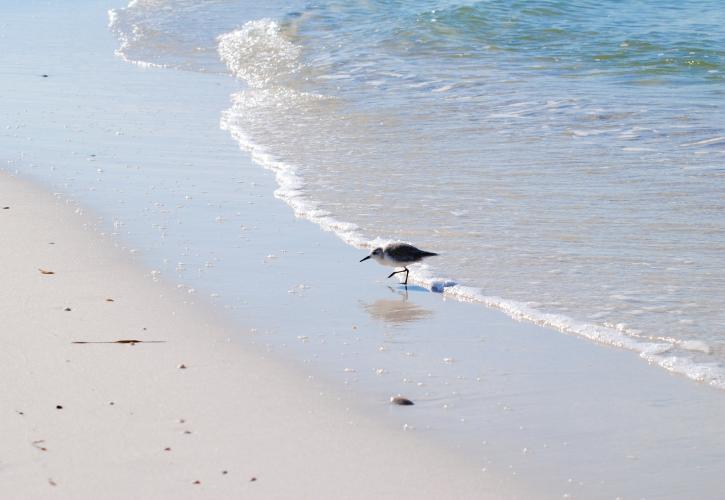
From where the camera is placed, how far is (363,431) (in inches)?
169

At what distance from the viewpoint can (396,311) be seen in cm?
581

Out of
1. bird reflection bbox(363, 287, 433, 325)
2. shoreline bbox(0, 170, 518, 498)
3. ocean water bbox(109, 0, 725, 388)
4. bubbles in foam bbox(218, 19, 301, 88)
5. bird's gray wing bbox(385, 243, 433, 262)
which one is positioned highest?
bird's gray wing bbox(385, 243, 433, 262)

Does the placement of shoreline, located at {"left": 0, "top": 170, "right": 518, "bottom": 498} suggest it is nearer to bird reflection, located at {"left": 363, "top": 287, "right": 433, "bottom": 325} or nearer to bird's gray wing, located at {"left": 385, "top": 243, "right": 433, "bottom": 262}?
bird reflection, located at {"left": 363, "top": 287, "right": 433, "bottom": 325}

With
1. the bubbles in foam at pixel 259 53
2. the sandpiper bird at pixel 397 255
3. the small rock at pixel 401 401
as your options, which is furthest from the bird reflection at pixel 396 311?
the bubbles in foam at pixel 259 53

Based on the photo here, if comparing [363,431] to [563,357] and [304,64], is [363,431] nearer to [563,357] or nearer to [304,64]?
[563,357]

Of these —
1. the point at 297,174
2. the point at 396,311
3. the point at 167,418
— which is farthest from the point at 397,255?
the point at 297,174

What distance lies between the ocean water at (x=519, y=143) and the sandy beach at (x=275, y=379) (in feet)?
1.35

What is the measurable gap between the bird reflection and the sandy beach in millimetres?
16

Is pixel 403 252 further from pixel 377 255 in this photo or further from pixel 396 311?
pixel 396 311

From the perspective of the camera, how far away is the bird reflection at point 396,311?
18.7 feet

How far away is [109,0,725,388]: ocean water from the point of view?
6.00m

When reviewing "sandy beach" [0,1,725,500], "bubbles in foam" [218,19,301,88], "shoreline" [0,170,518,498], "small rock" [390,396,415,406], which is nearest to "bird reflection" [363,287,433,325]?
"sandy beach" [0,1,725,500]

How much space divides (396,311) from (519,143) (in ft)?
12.6

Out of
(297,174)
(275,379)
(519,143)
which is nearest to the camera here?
(275,379)
